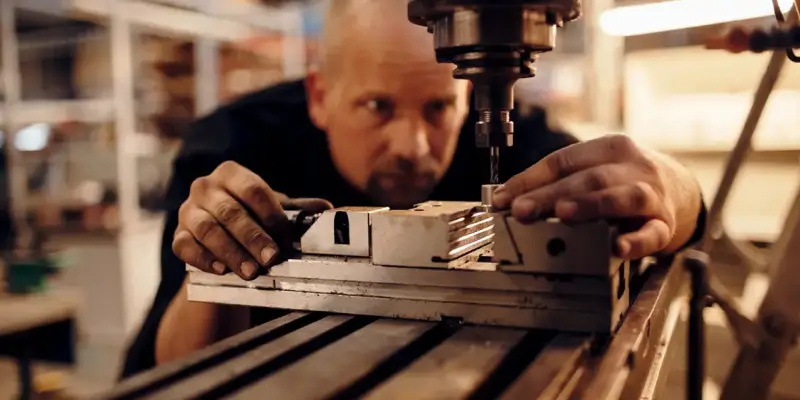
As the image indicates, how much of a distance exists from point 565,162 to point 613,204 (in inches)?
2.5

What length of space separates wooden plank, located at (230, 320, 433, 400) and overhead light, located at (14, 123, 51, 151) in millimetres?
3614

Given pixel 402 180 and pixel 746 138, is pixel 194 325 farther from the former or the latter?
pixel 746 138

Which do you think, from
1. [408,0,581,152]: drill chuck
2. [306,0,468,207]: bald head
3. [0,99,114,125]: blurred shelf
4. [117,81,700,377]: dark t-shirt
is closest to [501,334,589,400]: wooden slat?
[408,0,581,152]: drill chuck

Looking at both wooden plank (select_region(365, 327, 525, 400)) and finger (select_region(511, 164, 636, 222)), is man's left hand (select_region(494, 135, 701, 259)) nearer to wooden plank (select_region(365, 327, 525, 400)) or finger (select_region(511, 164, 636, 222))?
finger (select_region(511, 164, 636, 222))

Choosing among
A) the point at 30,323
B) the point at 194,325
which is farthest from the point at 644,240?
the point at 30,323

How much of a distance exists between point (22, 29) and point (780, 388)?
425 cm

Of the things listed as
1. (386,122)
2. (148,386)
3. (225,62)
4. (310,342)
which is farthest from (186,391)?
(225,62)

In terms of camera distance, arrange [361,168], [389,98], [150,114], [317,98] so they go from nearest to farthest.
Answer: [389,98] < [361,168] < [317,98] < [150,114]

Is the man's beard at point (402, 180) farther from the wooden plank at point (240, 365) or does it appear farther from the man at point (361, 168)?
the wooden plank at point (240, 365)

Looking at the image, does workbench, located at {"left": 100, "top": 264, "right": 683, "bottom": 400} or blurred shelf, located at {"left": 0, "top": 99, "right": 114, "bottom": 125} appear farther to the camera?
blurred shelf, located at {"left": 0, "top": 99, "right": 114, "bottom": 125}

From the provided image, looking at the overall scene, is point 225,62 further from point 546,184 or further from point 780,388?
point 546,184

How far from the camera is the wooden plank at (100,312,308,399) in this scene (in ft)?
1.58

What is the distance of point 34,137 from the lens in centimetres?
372

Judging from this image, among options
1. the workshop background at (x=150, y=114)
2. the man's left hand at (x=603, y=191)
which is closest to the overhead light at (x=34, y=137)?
the workshop background at (x=150, y=114)
